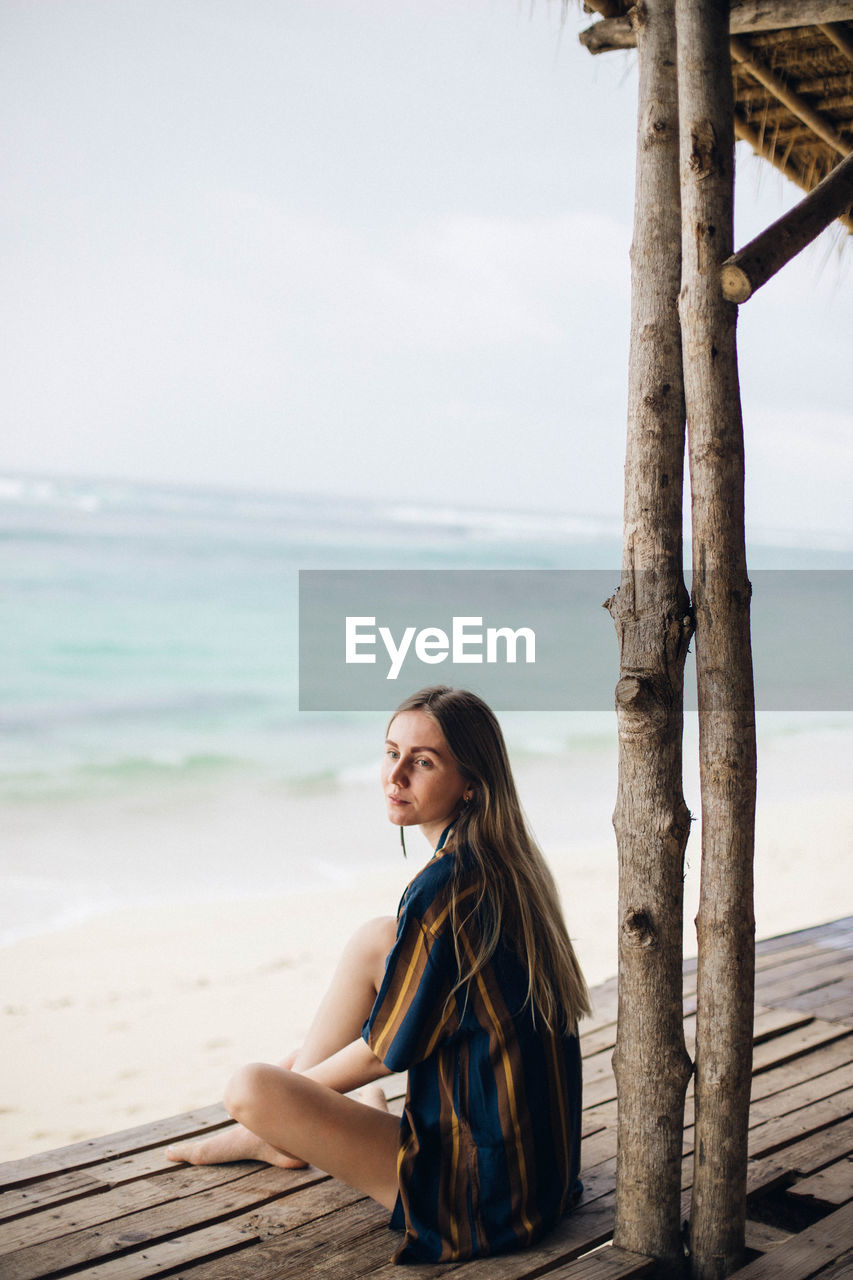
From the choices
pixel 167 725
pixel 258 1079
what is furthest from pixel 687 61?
pixel 167 725

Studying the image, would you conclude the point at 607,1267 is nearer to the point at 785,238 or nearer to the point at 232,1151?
the point at 232,1151

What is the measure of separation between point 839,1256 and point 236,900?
5.47 metres

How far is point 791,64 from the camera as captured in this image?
8.16 ft

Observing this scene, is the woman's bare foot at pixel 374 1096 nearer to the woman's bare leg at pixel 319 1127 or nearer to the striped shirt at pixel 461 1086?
the woman's bare leg at pixel 319 1127

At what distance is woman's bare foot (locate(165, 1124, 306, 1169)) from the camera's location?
219cm

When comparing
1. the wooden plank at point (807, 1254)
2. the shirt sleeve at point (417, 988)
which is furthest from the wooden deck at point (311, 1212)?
the shirt sleeve at point (417, 988)

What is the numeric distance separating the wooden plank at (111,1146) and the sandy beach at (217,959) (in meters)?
1.17

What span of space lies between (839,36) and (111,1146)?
2969mm

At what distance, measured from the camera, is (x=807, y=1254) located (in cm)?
174

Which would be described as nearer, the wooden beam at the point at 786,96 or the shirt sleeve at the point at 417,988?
the shirt sleeve at the point at 417,988

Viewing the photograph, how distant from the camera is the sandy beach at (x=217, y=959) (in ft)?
12.9

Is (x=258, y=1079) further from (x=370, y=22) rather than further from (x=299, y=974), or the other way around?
(x=370, y=22)
